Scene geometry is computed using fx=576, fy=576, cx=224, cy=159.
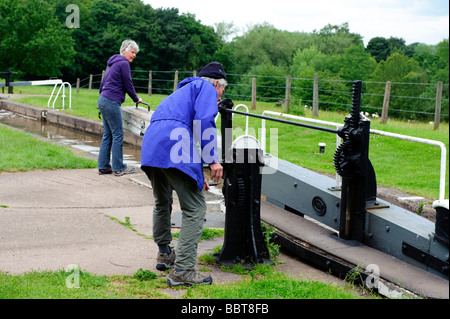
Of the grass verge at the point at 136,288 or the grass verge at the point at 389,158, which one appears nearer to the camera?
the grass verge at the point at 136,288

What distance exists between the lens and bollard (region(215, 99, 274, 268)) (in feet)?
15.2

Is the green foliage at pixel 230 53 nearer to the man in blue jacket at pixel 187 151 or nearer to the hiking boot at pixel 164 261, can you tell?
the hiking boot at pixel 164 261

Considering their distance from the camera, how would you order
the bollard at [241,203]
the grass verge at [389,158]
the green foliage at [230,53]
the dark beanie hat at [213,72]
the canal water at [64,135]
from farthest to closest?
the green foliage at [230,53], the canal water at [64,135], the grass verge at [389,158], the bollard at [241,203], the dark beanie hat at [213,72]

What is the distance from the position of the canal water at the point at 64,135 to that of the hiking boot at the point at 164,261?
5343 millimetres

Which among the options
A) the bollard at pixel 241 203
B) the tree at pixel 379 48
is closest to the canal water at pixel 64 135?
the bollard at pixel 241 203

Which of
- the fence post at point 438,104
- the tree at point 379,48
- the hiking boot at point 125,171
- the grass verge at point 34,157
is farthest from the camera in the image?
the tree at point 379,48

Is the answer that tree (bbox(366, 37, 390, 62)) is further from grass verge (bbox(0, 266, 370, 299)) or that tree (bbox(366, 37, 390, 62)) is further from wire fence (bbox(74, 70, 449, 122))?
grass verge (bbox(0, 266, 370, 299))

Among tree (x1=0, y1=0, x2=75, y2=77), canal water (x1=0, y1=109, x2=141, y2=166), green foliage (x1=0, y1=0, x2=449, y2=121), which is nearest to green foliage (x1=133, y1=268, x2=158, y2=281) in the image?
canal water (x1=0, y1=109, x2=141, y2=166)

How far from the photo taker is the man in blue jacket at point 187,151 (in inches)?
160

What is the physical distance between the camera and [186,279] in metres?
4.12

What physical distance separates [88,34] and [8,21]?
65.4ft

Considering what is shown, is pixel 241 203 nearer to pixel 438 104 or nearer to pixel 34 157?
pixel 34 157
